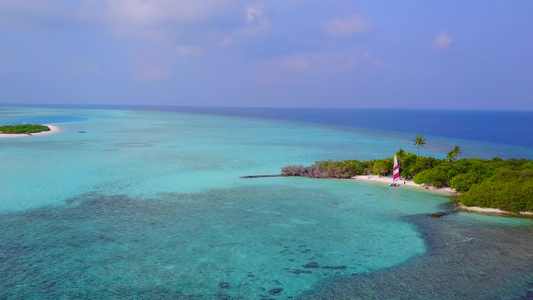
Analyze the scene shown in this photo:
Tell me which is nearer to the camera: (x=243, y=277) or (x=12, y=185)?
(x=243, y=277)

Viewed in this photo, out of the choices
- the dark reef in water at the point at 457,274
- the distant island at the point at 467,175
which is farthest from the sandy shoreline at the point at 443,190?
the dark reef in water at the point at 457,274

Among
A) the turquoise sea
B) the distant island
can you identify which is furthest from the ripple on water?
the distant island

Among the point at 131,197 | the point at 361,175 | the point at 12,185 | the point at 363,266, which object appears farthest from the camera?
the point at 361,175

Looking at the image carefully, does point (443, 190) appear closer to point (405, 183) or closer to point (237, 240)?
point (405, 183)

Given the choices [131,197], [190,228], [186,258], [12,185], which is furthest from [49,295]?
[12,185]

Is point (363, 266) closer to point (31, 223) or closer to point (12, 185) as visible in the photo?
point (31, 223)

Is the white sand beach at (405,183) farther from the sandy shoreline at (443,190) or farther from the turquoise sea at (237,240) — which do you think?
the turquoise sea at (237,240)

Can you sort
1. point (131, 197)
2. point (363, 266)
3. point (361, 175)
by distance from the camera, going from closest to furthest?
1. point (363, 266)
2. point (131, 197)
3. point (361, 175)

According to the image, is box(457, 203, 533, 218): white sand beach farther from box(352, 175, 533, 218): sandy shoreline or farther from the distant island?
the distant island

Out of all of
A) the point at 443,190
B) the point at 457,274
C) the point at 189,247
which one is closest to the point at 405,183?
the point at 443,190
